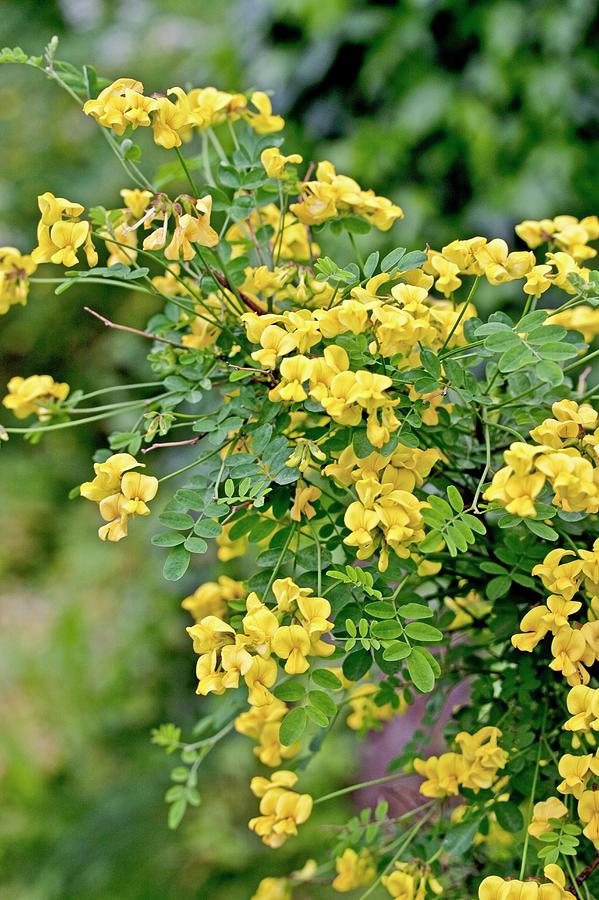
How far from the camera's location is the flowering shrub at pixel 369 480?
0.61 meters

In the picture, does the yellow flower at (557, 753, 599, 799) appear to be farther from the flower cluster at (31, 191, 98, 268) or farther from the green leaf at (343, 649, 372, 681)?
the flower cluster at (31, 191, 98, 268)

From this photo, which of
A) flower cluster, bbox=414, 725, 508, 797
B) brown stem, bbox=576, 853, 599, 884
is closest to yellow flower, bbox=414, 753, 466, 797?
flower cluster, bbox=414, 725, 508, 797

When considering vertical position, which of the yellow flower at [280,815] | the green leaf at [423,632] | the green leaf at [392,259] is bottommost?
the yellow flower at [280,815]

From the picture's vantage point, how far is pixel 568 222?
0.82 meters

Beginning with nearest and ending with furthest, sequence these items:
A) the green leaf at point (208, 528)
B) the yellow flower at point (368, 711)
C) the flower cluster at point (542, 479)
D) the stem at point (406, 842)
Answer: the flower cluster at point (542, 479), the green leaf at point (208, 528), the stem at point (406, 842), the yellow flower at point (368, 711)

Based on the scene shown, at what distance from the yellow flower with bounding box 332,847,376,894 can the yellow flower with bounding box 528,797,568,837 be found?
214mm

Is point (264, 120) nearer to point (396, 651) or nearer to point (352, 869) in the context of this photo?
point (396, 651)

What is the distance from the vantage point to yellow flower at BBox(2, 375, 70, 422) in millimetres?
816

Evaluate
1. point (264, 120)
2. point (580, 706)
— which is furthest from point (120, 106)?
point (580, 706)

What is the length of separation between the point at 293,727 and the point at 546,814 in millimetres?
175

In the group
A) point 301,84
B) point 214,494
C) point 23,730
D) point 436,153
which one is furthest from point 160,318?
point 23,730

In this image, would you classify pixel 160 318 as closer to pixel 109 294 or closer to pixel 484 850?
pixel 484 850

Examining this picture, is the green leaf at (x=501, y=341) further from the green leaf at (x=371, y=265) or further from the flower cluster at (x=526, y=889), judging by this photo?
the flower cluster at (x=526, y=889)

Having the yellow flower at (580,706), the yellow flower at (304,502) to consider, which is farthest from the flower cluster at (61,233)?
the yellow flower at (580,706)
